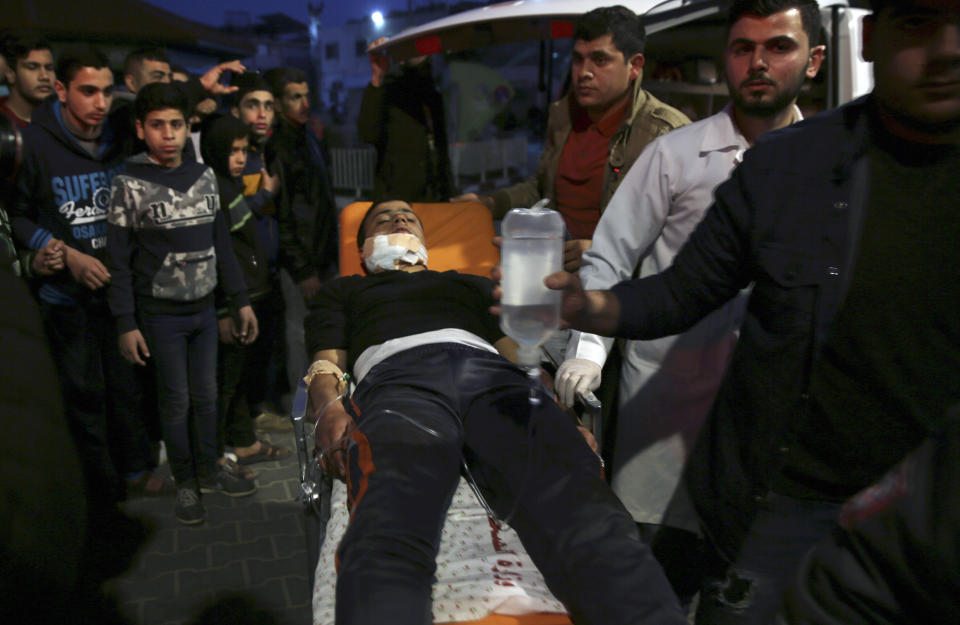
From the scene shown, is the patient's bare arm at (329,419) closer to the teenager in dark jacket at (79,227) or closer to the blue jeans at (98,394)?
the teenager in dark jacket at (79,227)

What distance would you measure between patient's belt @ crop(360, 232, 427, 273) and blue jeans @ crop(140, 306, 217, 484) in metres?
1.06

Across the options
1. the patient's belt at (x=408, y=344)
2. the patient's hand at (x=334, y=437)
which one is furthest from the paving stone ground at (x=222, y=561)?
the patient's belt at (x=408, y=344)

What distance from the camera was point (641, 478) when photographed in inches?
110

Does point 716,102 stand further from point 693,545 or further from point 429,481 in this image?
point 429,481

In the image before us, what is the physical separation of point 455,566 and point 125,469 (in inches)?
112

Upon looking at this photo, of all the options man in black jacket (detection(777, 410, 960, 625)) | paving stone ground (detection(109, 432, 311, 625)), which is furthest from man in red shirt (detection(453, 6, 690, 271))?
man in black jacket (detection(777, 410, 960, 625))

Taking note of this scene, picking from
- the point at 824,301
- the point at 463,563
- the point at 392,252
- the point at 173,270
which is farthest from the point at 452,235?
the point at 824,301

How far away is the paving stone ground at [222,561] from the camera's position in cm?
316

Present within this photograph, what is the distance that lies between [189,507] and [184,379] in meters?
0.72

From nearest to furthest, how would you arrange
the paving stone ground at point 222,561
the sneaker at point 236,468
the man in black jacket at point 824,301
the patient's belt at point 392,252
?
1. the man in black jacket at point 824,301
2. the paving stone ground at point 222,561
3. the patient's belt at point 392,252
4. the sneaker at point 236,468

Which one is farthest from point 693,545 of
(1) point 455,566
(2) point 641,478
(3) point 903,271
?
(3) point 903,271

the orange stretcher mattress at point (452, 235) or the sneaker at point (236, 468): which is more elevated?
the orange stretcher mattress at point (452, 235)

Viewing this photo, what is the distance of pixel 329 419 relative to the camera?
270 centimetres

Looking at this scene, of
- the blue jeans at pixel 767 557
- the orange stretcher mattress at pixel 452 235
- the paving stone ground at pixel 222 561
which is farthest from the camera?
the orange stretcher mattress at pixel 452 235
